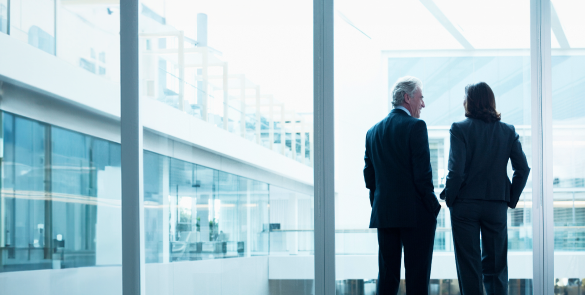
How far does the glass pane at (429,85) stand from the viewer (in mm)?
2746

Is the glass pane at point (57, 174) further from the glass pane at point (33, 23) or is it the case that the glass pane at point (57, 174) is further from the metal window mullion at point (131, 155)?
the metal window mullion at point (131, 155)

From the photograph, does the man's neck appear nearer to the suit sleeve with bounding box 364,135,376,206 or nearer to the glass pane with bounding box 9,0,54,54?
the suit sleeve with bounding box 364,135,376,206

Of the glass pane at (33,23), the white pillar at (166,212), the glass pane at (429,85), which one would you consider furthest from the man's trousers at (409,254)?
the glass pane at (33,23)

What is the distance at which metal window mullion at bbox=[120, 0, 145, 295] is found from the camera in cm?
287

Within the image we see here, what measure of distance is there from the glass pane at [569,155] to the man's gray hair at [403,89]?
2.75 ft

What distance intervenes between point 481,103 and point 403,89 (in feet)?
1.51

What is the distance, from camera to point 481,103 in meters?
2.69

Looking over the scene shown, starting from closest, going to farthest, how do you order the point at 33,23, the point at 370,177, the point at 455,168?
the point at 455,168, the point at 370,177, the point at 33,23

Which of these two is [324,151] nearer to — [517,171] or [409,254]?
[409,254]

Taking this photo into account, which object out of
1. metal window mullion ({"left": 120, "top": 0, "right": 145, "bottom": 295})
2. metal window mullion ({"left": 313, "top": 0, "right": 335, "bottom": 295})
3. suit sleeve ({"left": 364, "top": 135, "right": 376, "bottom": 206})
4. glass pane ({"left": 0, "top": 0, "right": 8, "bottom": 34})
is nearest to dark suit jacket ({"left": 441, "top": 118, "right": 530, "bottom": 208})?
suit sleeve ({"left": 364, "top": 135, "right": 376, "bottom": 206})

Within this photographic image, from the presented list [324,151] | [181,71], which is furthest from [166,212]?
[324,151]

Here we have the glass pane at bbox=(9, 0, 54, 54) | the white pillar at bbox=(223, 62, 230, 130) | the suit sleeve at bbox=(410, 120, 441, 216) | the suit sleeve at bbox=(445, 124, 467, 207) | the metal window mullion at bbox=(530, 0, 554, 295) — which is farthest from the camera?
the glass pane at bbox=(9, 0, 54, 54)

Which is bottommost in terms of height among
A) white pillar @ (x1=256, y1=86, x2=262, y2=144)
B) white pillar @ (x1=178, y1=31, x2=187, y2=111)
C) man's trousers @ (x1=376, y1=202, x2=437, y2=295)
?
man's trousers @ (x1=376, y1=202, x2=437, y2=295)

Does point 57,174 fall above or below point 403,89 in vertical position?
below
